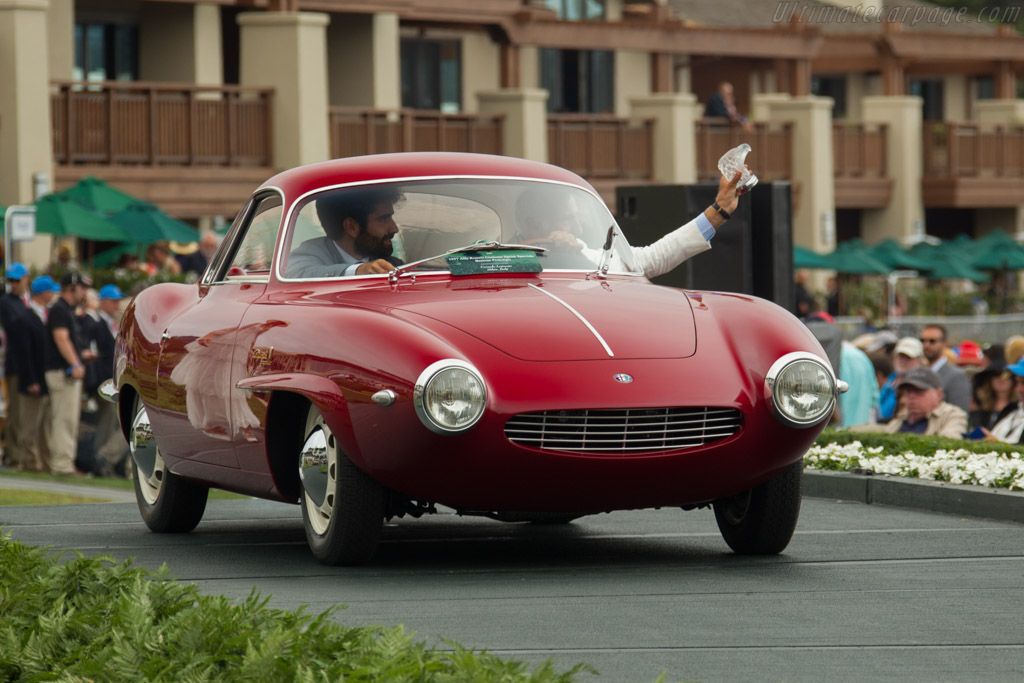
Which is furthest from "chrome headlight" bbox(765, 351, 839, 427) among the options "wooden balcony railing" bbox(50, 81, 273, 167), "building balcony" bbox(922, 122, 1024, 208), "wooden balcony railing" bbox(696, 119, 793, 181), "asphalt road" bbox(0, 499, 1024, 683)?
"building balcony" bbox(922, 122, 1024, 208)

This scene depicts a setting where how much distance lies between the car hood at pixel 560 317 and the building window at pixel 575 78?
3532 cm

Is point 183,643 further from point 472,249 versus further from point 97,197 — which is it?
point 97,197

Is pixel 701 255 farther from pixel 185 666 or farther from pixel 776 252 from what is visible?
pixel 185 666

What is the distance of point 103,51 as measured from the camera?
3309 cm

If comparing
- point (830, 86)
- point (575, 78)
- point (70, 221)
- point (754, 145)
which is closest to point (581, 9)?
point (575, 78)

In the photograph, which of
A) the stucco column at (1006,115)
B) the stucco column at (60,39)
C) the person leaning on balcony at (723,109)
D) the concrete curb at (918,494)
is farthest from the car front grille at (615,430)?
the stucco column at (1006,115)

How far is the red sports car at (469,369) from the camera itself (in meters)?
7.71

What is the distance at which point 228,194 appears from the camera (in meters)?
30.7

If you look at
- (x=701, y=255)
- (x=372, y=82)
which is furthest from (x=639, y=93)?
(x=701, y=255)

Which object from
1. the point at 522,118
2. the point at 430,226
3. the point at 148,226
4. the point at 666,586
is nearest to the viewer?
the point at 666,586

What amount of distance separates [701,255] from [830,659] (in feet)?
25.9

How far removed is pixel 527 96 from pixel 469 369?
28.9m

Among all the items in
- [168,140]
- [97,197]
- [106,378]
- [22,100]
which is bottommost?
[106,378]

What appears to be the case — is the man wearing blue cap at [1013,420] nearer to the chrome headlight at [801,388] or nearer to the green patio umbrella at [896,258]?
the chrome headlight at [801,388]
